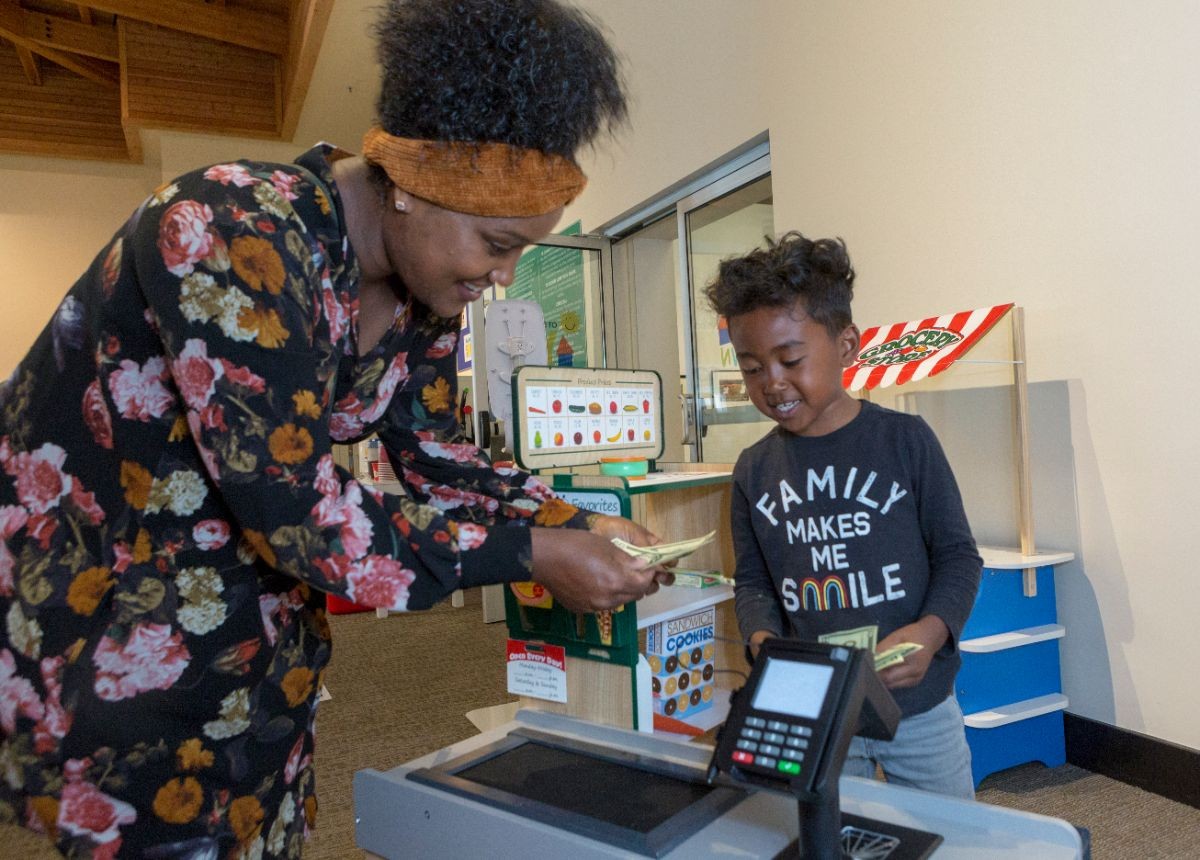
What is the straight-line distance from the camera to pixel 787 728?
1.95ft

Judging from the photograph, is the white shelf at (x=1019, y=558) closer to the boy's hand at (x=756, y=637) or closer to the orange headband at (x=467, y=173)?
the boy's hand at (x=756, y=637)

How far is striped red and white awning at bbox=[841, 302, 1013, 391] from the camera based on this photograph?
7.82ft

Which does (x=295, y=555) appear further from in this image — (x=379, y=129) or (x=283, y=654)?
(x=379, y=129)

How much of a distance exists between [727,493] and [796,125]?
204 centimetres

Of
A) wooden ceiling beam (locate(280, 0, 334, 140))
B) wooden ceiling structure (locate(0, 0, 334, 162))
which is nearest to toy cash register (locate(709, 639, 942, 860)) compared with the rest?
wooden ceiling beam (locate(280, 0, 334, 140))

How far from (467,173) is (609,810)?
60 centimetres

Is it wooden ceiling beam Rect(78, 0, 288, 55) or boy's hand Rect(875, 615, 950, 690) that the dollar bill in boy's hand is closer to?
boy's hand Rect(875, 615, 950, 690)

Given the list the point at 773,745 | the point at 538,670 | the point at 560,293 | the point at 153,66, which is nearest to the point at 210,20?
the point at 153,66

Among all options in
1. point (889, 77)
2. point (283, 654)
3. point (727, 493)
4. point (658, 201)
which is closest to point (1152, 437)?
point (727, 493)

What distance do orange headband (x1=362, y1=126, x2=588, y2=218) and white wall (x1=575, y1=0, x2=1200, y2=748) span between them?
2.06 meters

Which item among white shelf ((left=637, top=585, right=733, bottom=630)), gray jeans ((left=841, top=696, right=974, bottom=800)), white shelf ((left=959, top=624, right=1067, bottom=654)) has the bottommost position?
Answer: white shelf ((left=959, top=624, right=1067, bottom=654))

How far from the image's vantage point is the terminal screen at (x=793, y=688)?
0.60m

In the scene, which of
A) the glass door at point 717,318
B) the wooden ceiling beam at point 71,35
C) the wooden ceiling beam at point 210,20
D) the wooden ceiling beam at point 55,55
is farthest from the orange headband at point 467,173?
the wooden ceiling beam at point 71,35

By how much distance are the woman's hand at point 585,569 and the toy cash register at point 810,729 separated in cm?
18
